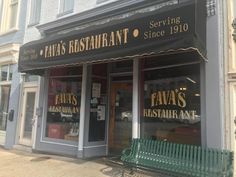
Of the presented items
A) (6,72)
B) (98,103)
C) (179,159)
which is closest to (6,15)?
(6,72)

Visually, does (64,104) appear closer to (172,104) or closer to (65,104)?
(65,104)

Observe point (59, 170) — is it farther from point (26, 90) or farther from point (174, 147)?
point (26, 90)

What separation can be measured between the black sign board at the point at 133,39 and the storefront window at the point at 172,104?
1.03 metres

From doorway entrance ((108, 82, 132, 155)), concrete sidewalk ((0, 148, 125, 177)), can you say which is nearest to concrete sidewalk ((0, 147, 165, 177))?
concrete sidewalk ((0, 148, 125, 177))

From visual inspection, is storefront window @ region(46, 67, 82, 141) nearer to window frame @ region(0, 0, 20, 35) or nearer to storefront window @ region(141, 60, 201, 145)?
storefront window @ region(141, 60, 201, 145)

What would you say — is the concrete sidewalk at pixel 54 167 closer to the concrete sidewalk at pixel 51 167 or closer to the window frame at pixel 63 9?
the concrete sidewalk at pixel 51 167

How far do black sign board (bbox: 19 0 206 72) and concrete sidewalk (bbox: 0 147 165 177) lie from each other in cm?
284

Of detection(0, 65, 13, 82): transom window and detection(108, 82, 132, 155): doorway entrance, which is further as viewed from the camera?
detection(0, 65, 13, 82): transom window

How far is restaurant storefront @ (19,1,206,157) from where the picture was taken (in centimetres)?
638

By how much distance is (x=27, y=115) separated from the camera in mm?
11508

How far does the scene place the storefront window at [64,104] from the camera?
9727 mm

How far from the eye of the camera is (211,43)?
255 inches

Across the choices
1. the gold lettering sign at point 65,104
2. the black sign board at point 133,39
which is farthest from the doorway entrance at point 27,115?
the black sign board at point 133,39

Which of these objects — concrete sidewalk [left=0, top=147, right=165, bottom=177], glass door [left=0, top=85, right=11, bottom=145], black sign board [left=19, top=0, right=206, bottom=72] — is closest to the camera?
black sign board [left=19, top=0, right=206, bottom=72]
